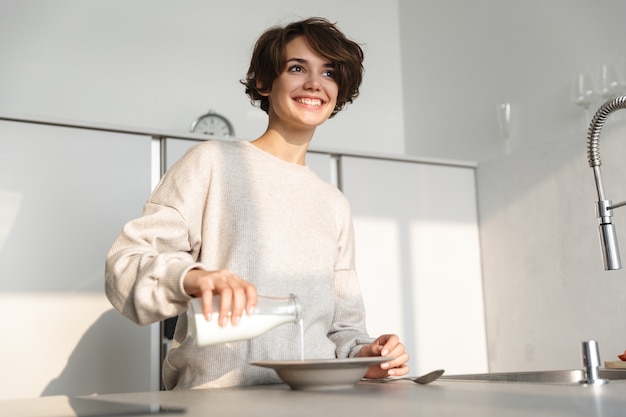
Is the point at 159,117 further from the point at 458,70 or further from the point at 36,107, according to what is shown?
the point at 458,70

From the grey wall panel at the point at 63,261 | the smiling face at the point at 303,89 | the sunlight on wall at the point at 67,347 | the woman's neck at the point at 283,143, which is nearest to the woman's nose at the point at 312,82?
the smiling face at the point at 303,89

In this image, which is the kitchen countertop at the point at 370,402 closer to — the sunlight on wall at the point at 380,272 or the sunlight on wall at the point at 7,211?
the sunlight on wall at the point at 7,211

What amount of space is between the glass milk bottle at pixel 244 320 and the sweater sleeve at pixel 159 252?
140 mm

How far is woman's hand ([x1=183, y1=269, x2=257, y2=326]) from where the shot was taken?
114 centimetres

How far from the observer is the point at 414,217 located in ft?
10.8

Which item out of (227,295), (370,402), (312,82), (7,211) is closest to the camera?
(370,402)

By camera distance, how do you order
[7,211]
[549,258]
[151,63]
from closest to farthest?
1. [7,211]
2. [549,258]
3. [151,63]

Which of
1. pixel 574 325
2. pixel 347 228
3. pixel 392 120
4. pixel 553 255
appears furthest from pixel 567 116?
pixel 347 228

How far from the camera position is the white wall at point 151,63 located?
11.7 feet

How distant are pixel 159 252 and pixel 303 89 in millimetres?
592

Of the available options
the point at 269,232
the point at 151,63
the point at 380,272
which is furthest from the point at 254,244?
the point at 151,63

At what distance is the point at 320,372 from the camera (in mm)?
1228

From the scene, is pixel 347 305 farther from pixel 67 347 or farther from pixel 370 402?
pixel 67 347

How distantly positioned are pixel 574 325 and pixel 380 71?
2.14 meters
